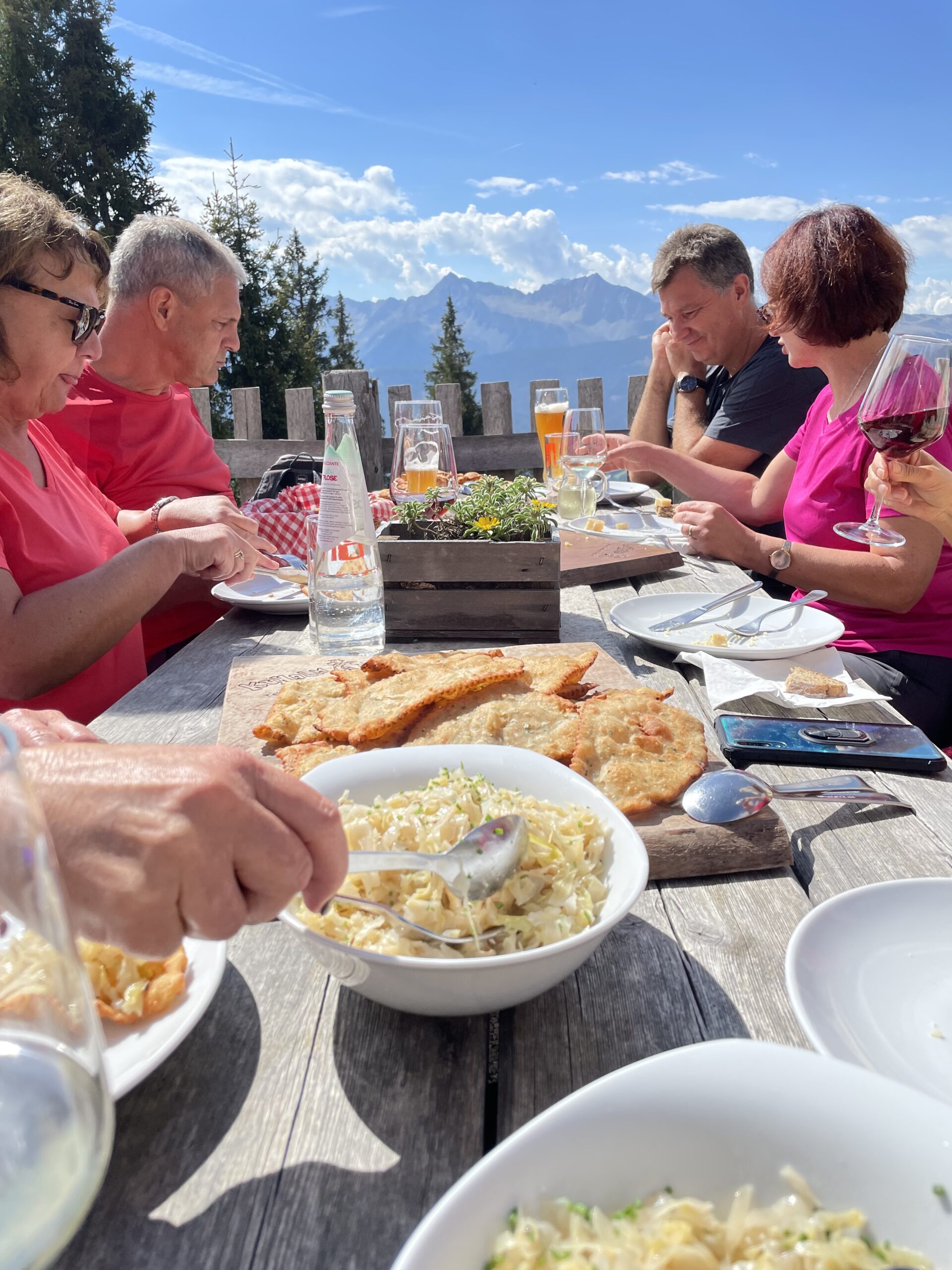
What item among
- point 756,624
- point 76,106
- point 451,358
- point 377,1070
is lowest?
point 377,1070

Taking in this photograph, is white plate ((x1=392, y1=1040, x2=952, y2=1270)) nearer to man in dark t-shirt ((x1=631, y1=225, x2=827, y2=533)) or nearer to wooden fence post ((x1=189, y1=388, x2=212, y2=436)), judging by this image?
man in dark t-shirt ((x1=631, y1=225, x2=827, y2=533))

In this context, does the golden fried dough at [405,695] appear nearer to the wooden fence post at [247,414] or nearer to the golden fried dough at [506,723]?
the golden fried dough at [506,723]

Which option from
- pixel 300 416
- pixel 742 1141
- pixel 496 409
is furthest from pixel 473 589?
pixel 496 409

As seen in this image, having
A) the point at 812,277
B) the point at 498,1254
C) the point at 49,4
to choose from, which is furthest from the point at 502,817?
the point at 49,4

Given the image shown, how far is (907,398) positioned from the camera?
2.29 metres

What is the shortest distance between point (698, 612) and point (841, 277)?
1757 millimetres

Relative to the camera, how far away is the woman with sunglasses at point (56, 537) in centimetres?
225

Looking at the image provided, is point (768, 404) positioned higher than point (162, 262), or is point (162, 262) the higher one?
point (162, 262)

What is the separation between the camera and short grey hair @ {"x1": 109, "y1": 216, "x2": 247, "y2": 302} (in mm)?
3852

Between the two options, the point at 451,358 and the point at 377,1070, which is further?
the point at 451,358

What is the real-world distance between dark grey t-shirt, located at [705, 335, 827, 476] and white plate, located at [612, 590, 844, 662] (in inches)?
91.9

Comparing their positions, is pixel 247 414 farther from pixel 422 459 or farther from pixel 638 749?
pixel 638 749

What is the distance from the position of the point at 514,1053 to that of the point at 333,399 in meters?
1.65

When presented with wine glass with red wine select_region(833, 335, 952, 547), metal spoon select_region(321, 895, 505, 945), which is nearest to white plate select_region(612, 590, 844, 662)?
wine glass with red wine select_region(833, 335, 952, 547)
